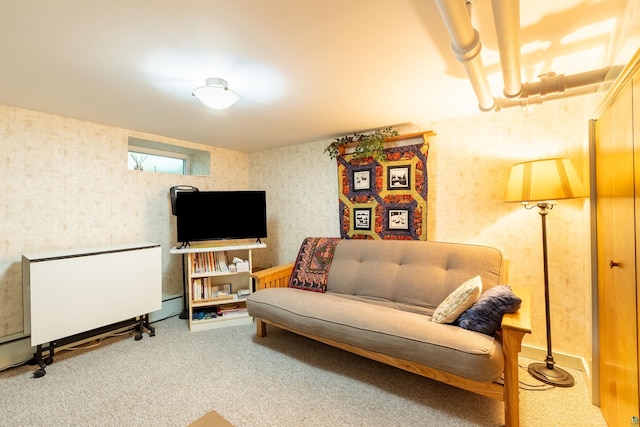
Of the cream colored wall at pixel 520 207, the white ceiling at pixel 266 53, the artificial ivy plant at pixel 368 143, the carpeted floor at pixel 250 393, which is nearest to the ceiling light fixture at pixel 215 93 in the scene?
the white ceiling at pixel 266 53

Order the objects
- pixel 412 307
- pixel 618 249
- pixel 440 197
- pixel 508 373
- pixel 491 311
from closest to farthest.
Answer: pixel 618 249, pixel 508 373, pixel 491 311, pixel 412 307, pixel 440 197

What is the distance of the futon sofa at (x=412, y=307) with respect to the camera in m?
1.52

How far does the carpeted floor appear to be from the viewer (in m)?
1.60

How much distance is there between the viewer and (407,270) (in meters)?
2.43

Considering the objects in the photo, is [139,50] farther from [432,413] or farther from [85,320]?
[432,413]

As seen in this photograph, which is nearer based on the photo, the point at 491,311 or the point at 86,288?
the point at 491,311

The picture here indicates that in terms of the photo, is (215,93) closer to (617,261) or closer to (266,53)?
(266,53)

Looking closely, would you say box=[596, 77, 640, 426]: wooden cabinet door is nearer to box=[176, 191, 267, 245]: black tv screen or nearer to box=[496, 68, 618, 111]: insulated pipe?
box=[496, 68, 618, 111]: insulated pipe

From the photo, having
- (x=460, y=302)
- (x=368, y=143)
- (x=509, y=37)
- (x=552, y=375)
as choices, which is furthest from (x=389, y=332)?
(x=368, y=143)

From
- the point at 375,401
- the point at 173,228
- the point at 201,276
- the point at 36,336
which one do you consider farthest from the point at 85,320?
the point at 375,401

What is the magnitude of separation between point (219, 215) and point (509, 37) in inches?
114

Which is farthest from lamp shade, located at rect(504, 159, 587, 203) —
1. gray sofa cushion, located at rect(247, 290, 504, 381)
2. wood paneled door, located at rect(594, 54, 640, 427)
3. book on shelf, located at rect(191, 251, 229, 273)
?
book on shelf, located at rect(191, 251, 229, 273)

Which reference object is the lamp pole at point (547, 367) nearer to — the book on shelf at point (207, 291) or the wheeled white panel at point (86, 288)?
the book on shelf at point (207, 291)

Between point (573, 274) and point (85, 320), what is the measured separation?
3988 mm
